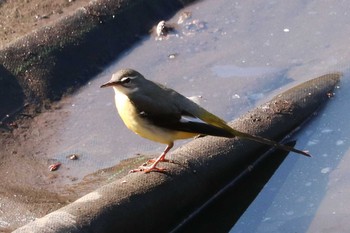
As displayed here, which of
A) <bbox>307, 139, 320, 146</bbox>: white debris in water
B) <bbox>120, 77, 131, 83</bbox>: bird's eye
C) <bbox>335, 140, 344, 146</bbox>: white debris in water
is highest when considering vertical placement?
<bbox>120, 77, 131, 83</bbox>: bird's eye

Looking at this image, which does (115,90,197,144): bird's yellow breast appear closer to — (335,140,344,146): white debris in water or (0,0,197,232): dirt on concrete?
(0,0,197,232): dirt on concrete

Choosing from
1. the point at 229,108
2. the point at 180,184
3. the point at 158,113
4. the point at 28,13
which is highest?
the point at 28,13

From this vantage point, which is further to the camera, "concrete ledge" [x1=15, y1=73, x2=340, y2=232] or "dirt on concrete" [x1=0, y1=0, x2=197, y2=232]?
"dirt on concrete" [x1=0, y1=0, x2=197, y2=232]

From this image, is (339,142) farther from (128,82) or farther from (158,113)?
(128,82)

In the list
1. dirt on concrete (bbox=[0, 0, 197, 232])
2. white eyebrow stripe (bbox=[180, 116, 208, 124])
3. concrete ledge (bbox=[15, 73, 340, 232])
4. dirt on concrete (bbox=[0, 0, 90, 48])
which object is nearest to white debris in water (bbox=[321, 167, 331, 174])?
concrete ledge (bbox=[15, 73, 340, 232])

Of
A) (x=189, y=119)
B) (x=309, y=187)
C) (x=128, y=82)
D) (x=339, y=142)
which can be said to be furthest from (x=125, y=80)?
(x=339, y=142)

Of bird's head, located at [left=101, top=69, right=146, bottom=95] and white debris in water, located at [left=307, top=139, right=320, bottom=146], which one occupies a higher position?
bird's head, located at [left=101, top=69, right=146, bottom=95]

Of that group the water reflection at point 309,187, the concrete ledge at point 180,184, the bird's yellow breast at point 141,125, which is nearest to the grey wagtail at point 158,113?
the bird's yellow breast at point 141,125
